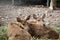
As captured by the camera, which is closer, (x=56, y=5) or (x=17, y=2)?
(x=56, y=5)

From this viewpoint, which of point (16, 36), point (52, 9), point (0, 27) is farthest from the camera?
point (52, 9)

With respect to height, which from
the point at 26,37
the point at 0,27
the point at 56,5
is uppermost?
the point at 26,37

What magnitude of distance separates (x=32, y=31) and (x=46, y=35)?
432mm

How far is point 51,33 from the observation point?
6512 mm

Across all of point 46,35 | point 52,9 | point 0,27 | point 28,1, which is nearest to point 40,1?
point 28,1

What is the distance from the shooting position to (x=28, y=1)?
15312mm

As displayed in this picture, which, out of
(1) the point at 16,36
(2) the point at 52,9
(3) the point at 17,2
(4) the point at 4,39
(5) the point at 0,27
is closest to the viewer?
(1) the point at 16,36

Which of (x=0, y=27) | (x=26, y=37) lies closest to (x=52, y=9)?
(x=0, y=27)

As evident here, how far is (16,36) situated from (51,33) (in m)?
1.54

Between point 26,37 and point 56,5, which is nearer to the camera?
point 26,37

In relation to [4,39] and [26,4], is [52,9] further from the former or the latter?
[4,39]

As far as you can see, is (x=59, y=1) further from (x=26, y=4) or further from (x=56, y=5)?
(x=26, y=4)

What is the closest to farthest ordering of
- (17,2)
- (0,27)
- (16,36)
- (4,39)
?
(16,36), (4,39), (0,27), (17,2)

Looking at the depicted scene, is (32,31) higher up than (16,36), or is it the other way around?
(16,36)
